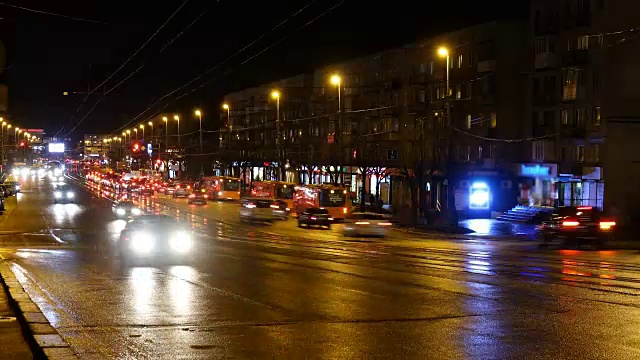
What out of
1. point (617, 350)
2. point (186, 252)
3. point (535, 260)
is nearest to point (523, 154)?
point (535, 260)

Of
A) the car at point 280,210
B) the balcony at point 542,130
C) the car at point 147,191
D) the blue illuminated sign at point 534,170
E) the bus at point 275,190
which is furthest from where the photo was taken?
the car at point 147,191

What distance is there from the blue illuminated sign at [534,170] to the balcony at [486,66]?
729cm

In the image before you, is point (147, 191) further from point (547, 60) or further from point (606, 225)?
point (606, 225)

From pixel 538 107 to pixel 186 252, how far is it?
38229 millimetres

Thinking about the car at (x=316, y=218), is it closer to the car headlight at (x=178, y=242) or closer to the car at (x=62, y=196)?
the car headlight at (x=178, y=242)

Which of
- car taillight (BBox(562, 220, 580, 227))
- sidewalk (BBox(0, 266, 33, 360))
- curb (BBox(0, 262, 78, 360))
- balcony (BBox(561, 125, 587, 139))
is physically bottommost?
sidewalk (BBox(0, 266, 33, 360))

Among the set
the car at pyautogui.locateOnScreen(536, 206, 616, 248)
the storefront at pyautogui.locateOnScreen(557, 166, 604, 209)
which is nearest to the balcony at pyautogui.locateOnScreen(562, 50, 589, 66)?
the storefront at pyautogui.locateOnScreen(557, 166, 604, 209)

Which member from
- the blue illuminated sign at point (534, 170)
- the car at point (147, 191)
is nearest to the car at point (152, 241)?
the blue illuminated sign at point (534, 170)

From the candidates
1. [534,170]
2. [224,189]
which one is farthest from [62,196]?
[534,170]

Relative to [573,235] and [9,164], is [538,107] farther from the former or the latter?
[9,164]

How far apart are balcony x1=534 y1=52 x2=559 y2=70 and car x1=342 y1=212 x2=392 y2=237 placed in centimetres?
2296

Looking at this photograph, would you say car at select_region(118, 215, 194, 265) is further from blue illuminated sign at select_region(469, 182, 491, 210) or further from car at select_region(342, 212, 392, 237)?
blue illuminated sign at select_region(469, 182, 491, 210)

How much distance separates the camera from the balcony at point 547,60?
2175 inches

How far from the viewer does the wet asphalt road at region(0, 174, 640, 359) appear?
35.5 ft
